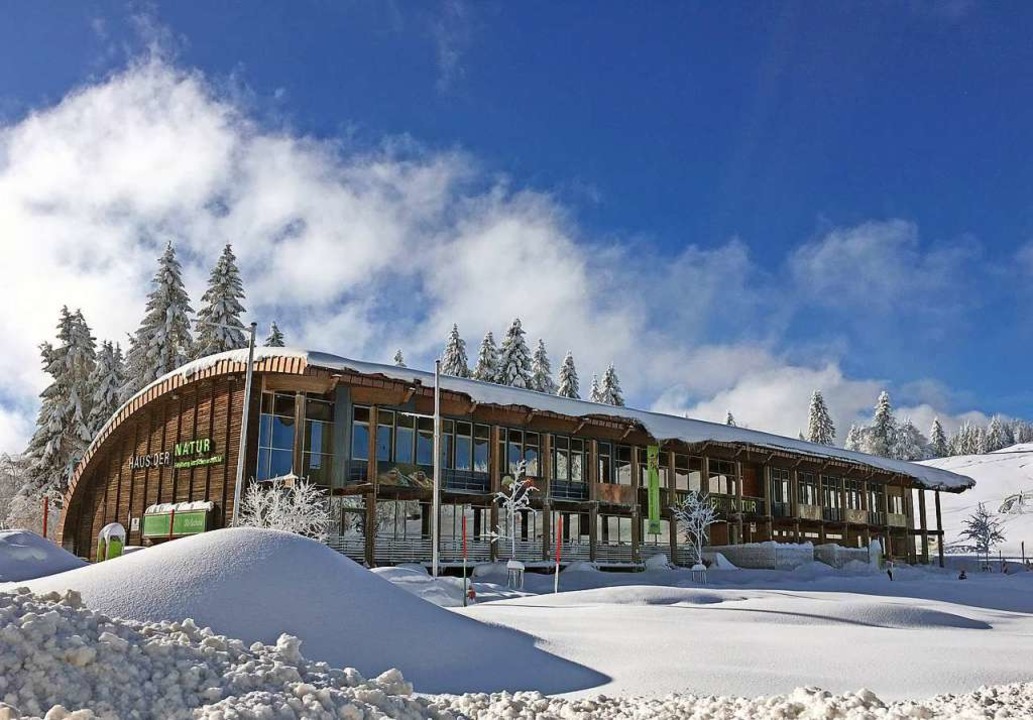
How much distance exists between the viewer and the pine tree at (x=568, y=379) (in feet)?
257

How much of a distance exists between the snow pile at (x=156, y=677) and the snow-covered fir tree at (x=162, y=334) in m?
44.0

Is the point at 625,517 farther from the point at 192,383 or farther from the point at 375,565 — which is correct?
the point at 192,383

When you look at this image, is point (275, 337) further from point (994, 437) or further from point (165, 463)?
point (994, 437)

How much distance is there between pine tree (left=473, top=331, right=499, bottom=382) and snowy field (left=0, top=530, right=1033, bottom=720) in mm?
54843

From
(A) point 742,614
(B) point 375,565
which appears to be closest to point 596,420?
(B) point 375,565

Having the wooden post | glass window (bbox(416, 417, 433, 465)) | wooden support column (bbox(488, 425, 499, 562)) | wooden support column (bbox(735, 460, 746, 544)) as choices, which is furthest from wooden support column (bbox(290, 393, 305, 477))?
wooden support column (bbox(735, 460, 746, 544))

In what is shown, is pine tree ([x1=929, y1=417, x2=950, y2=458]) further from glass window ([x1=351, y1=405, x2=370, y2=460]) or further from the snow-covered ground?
glass window ([x1=351, y1=405, x2=370, y2=460])

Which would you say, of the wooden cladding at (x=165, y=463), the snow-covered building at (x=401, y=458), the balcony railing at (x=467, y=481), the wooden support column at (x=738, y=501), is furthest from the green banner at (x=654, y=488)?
the wooden cladding at (x=165, y=463)

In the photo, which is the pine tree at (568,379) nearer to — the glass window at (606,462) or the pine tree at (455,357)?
the pine tree at (455,357)

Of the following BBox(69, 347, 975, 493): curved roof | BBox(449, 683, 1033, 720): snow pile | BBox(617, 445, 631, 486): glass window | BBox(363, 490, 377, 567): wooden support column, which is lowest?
BBox(449, 683, 1033, 720): snow pile

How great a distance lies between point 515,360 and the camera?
67.9 metres

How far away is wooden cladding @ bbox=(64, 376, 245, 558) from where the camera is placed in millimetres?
33844

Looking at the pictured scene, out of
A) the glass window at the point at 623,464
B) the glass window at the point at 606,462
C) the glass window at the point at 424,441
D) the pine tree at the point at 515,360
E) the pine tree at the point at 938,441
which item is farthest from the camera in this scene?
the pine tree at the point at 938,441

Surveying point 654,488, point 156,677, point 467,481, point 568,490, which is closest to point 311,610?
point 156,677
